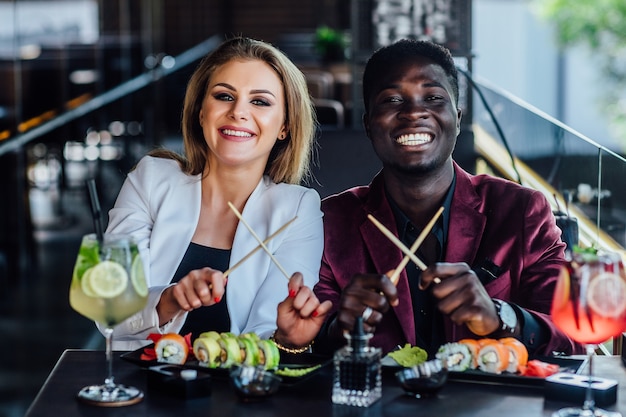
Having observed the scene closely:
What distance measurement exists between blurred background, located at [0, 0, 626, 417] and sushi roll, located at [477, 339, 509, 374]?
2.22 ft

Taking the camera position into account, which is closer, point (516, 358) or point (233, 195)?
point (516, 358)

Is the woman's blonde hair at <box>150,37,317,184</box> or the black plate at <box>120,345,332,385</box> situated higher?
the woman's blonde hair at <box>150,37,317,184</box>

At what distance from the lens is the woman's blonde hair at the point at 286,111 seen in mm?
2508

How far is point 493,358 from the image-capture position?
70.1 inches

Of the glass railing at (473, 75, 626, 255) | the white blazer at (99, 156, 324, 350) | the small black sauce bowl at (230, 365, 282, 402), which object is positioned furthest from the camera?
the glass railing at (473, 75, 626, 255)

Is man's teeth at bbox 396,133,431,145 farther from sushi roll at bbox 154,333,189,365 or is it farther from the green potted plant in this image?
the green potted plant

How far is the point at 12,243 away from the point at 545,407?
3.58m

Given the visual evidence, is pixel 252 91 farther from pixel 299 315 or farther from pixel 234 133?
pixel 299 315

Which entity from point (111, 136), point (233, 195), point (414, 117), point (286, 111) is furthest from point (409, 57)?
point (111, 136)

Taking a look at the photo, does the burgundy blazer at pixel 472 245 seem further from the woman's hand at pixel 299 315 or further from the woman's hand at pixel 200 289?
the woman's hand at pixel 200 289

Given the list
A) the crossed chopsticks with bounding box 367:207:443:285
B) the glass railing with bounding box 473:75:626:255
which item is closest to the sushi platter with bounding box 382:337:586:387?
the crossed chopsticks with bounding box 367:207:443:285

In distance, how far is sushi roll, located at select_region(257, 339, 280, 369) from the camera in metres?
1.83

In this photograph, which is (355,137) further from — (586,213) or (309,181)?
(586,213)

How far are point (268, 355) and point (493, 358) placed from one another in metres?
0.39
